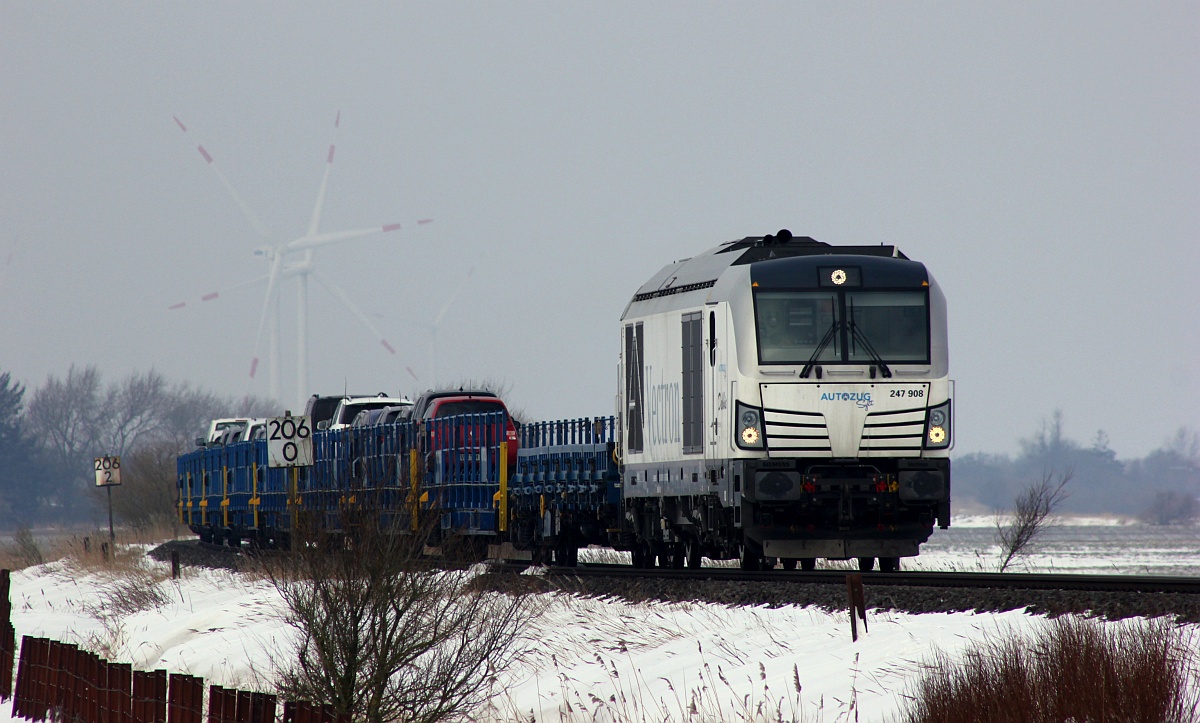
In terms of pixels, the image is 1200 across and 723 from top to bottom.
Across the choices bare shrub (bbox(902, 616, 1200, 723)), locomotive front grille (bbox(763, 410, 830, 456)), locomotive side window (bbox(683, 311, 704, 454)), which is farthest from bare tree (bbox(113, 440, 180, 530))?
bare shrub (bbox(902, 616, 1200, 723))

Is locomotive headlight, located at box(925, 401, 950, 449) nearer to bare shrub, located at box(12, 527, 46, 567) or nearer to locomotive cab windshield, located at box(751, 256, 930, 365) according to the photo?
locomotive cab windshield, located at box(751, 256, 930, 365)

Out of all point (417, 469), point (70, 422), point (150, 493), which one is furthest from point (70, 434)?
point (417, 469)

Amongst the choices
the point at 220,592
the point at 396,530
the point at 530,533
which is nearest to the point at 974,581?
the point at 396,530

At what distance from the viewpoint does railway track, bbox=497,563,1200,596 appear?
51.6ft

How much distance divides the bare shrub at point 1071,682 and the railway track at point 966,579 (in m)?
3.75

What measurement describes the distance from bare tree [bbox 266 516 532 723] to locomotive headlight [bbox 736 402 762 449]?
511 centimetres

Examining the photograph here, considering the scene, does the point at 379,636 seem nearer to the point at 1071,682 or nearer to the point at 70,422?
the point at 1071,682

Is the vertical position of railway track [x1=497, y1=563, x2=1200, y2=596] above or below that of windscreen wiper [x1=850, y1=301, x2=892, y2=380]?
below

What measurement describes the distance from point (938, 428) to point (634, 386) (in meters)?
5.37

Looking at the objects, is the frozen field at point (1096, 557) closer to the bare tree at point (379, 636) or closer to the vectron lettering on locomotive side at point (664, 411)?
the vectron lettering on locomotive side at point (664, 411)

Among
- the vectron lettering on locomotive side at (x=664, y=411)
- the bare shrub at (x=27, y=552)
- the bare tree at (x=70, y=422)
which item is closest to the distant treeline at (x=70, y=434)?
the bare tree at (x=70, y=422)

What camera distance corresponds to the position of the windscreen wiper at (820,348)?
784 inches

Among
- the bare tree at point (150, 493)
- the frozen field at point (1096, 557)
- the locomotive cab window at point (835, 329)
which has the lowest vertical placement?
the frozen field at point (1096, 557)

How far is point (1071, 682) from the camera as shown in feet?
34.9
